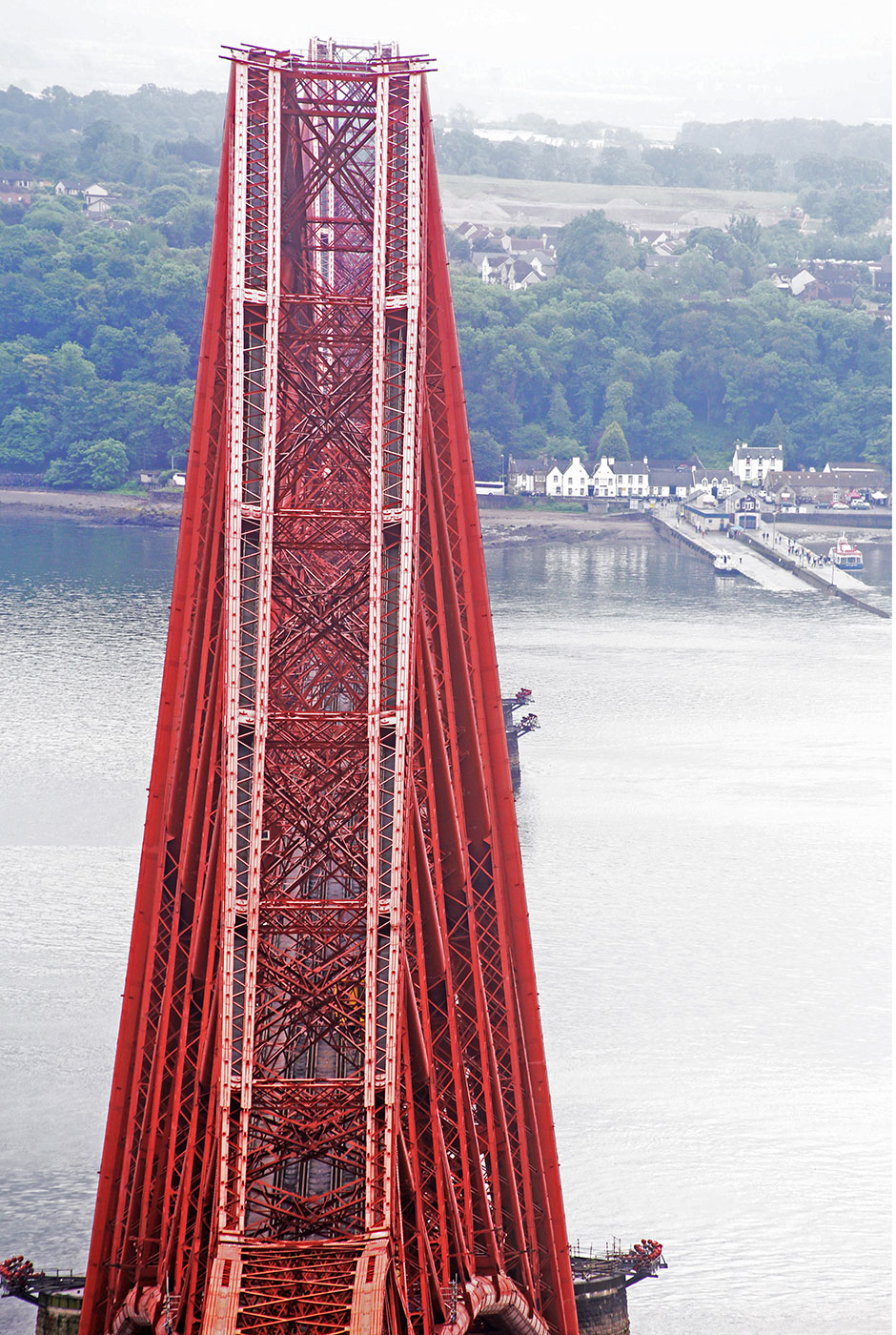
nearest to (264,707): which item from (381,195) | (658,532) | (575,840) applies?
(381,195)

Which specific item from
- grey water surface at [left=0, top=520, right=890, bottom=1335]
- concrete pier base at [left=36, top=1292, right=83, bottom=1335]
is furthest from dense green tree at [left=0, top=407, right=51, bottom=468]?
concrete pier base at [left=36, top=1292, right=83, bottom=1335]

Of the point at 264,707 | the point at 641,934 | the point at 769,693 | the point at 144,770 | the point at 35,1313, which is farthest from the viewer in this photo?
the point at 769,693

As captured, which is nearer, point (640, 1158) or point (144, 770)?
point (640, 1158)

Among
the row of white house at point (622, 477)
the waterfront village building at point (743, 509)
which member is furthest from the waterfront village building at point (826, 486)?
the row of white house at point (622, 477)

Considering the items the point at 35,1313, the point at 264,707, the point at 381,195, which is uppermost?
the point at 381,195

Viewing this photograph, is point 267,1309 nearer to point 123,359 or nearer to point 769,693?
point 769,693

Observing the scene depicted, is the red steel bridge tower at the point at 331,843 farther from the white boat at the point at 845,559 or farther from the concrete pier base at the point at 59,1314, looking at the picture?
the white boat at the point at 845,559

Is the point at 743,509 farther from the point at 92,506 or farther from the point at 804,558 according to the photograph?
the point at 92,506

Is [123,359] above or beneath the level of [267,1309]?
above
